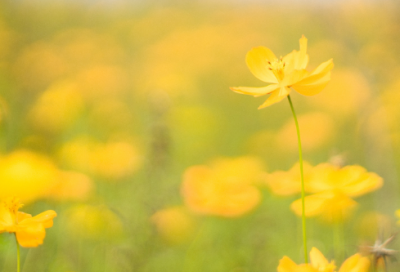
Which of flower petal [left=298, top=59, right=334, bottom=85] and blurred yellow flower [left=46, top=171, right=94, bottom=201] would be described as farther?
blurred yellow flower [left=46, top=171, right=94, bottom=201]

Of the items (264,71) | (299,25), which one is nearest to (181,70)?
(299,25)

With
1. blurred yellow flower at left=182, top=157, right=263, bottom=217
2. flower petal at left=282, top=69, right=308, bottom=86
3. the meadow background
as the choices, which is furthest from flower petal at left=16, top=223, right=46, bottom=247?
blurred yellow flower at left=182, top=157, right=263, bottom=217

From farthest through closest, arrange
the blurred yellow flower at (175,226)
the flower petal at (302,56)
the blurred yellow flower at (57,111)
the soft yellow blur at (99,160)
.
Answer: the blurred yellow flower at (57,111), the soft yellow blur at (99,160), the blurred yellow flower at (175,226), the flower petal at (302,56)

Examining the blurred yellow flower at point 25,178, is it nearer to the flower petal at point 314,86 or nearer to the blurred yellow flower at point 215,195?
the blurred yellow flower at point 215,195

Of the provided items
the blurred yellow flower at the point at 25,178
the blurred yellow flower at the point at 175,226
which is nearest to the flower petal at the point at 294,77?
the blurred yellow flower at the point at 25,178

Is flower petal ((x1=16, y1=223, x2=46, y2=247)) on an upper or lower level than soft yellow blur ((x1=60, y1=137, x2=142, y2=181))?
lower

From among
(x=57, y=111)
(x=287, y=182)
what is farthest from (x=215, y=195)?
(x=57, y=111)

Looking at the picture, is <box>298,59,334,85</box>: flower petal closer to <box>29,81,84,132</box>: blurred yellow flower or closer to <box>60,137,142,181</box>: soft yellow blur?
<box>60,137,142,181</box>: soft yellow blur

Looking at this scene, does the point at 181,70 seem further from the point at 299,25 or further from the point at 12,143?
the point at 12,143

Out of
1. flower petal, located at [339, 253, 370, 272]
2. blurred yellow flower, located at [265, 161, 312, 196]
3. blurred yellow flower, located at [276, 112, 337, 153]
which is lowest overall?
flower petal, located at [339, 253, 370, 272]
